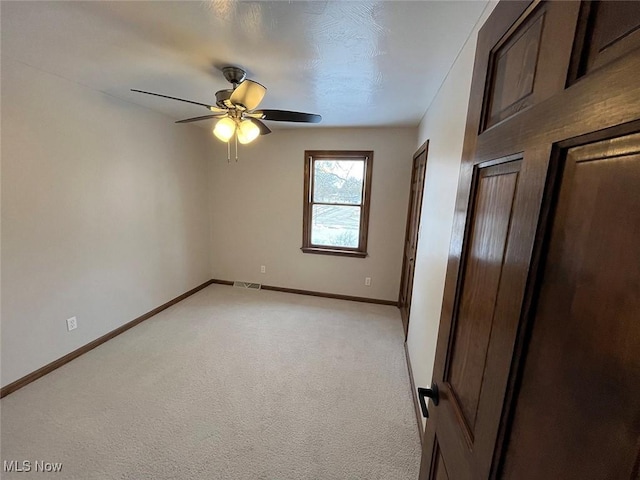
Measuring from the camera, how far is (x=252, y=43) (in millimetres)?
1546

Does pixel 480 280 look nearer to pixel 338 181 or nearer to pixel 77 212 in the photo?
pixel 77 212

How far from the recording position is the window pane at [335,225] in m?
3.85

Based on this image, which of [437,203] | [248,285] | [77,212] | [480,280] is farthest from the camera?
[248,285]

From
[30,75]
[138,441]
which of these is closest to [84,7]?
[30,75]

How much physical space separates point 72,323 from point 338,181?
3.22m

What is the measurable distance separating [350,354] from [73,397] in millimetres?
2215

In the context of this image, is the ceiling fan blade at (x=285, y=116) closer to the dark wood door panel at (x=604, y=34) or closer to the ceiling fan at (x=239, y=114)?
the ceiling fan at (x=239, y=114)

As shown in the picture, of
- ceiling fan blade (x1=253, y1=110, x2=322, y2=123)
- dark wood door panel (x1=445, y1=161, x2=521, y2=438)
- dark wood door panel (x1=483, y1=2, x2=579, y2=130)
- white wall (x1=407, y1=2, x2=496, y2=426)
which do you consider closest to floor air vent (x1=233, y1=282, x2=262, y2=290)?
white wall (x1=407, y1=2, x2=496, y2=426)

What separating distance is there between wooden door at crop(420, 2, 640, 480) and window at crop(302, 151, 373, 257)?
2961 mm

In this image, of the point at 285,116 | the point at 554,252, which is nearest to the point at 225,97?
the point at 285,116

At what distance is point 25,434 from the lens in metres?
1.69

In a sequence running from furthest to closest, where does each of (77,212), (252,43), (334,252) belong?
(334,252)
(77,212)
(252,43)

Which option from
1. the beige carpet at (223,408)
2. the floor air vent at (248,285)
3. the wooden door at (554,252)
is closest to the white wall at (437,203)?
the beige carpet at (223,408)

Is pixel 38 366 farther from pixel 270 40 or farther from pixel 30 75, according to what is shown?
pixel 270 40
